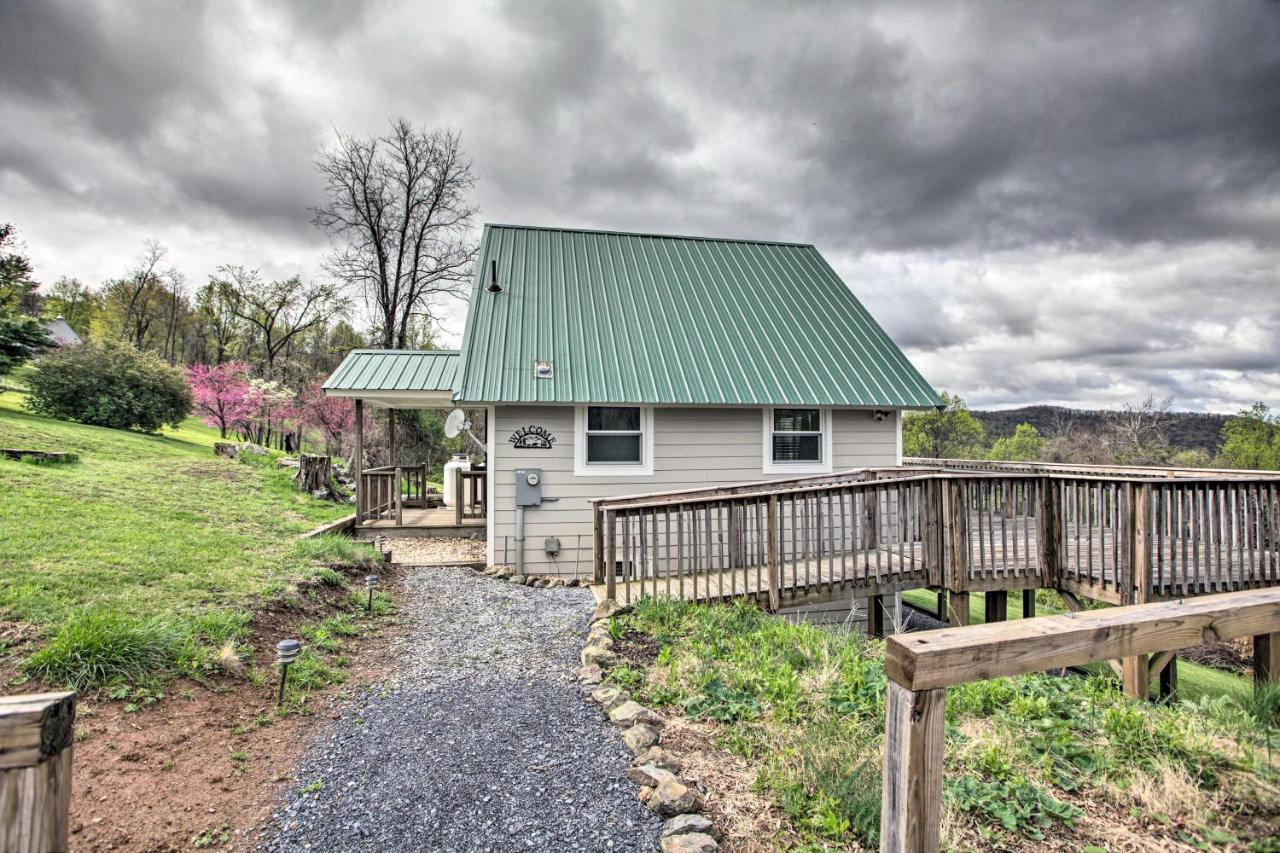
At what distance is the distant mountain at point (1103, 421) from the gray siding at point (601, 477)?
21.0 m

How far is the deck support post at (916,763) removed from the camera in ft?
5.46

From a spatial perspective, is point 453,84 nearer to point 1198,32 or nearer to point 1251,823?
point 1198,32

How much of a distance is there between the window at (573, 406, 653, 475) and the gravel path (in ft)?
13.0

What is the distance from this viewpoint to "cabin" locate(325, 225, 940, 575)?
8430 millimetres

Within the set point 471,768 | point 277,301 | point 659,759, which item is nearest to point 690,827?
point 659,759

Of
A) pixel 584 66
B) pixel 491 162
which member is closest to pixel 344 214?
pixel 491 162

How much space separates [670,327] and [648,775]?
26.2 ft

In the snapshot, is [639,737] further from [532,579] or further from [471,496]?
[471,496]

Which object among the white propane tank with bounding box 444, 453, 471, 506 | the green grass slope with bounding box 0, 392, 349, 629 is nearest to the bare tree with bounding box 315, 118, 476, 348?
the white propane tank with bounding box 444, 453, 471, 506

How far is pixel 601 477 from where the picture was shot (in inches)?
339

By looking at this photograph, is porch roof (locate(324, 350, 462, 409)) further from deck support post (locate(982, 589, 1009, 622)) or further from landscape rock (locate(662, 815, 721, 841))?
deck support post (locate(982, 589, 1009, 622))

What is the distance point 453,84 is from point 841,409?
1060 cm

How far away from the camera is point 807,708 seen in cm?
334

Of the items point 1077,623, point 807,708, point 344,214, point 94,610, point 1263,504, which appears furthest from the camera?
point 344,214
